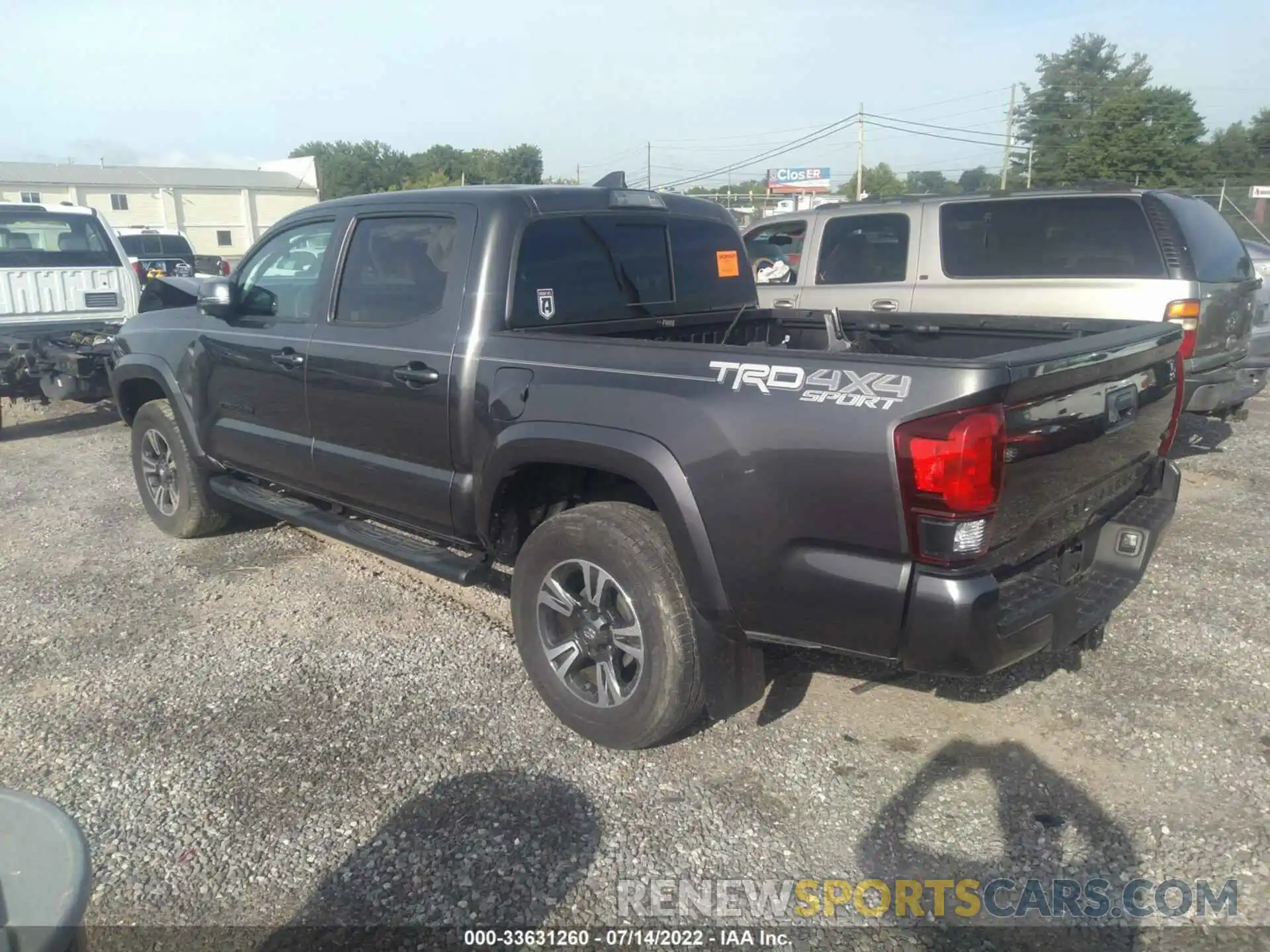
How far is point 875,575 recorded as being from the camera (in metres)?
2.64

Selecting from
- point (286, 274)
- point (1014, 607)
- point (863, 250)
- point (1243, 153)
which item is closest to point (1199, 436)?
point (863, 250)

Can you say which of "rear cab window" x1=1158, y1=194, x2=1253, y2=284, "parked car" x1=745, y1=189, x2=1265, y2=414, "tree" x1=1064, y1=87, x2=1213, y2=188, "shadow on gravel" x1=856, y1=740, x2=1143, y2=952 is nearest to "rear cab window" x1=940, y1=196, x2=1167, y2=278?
"parked car" x1=745, y1=189, x2=1265, y2=414

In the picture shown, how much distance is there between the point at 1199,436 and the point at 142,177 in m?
64.5

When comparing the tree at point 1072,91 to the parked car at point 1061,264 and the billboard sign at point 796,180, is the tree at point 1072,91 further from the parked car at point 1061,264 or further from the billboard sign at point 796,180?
the parked car at point 1061,264

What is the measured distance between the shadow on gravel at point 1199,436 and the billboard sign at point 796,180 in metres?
57.5

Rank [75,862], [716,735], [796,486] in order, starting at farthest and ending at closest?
[716,735] → [796,486] → [75,862]

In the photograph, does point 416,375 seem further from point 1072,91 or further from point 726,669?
point 1072,91

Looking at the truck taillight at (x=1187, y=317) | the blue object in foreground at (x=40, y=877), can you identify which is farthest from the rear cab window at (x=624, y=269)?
the truck taillight at (x=1187, y=317)

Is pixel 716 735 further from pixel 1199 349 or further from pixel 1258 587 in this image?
pixel 1199 349

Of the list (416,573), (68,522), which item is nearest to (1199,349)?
(416,573)

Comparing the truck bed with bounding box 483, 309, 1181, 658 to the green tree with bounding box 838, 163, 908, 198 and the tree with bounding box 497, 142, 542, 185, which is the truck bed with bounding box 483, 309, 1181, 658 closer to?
the green tree with bounding box 838, 163, 908, 198

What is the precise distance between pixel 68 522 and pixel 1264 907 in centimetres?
648

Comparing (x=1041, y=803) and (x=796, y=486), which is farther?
(x=1041, y=803)

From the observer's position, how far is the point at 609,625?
3334mm
